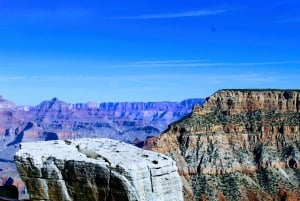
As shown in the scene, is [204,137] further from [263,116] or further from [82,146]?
[82,146]

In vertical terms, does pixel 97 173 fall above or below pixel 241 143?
above

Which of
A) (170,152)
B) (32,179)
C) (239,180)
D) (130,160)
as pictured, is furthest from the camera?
(170,152)

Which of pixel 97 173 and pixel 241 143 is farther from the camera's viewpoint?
pixel 241 143

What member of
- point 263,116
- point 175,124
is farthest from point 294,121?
point 175,124

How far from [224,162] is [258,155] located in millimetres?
10178

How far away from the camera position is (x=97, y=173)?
84.3 feet

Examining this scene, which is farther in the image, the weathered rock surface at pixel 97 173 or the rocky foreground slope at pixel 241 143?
the rocky foreground slope at pixel 241 143

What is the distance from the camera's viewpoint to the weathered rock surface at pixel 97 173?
25.0m

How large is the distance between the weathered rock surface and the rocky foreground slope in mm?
81215

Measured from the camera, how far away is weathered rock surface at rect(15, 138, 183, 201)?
25000 millimetres

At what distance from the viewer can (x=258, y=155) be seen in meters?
123

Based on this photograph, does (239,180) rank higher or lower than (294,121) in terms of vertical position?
lower

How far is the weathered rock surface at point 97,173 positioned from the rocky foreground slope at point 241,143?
81.2 meters

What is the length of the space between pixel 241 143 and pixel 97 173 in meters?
102
